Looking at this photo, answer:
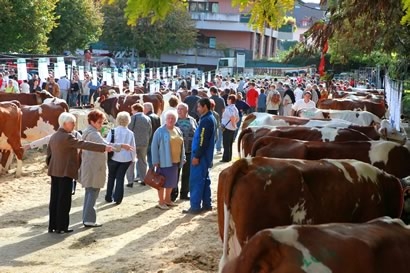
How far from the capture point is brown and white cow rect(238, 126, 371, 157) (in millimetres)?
10789

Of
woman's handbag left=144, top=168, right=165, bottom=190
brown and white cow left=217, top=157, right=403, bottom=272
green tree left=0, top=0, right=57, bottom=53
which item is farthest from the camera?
green tree left=0, top=0, right=57, bottom=53

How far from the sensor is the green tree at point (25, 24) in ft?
120

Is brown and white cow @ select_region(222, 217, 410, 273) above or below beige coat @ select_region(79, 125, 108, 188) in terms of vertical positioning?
above

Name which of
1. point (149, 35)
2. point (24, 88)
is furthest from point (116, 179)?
point (149, 35)

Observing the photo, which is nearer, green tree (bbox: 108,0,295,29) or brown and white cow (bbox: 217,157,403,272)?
green tree (bbox: 108,0,295,29)

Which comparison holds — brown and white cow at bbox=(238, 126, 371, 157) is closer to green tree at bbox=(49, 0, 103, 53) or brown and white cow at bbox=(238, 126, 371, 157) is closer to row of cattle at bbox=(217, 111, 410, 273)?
row of cattle at bbox=(217, 111, 410, 273)

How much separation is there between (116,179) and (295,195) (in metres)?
6.10

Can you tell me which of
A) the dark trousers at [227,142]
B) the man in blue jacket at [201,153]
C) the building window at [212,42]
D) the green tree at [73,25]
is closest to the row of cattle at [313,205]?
the man in blue jacket at [201,153]

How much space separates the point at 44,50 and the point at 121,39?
23.2 metres

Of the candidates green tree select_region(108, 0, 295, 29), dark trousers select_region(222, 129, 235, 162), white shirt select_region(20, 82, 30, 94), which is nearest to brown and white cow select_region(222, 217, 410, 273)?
green tree select_region(108, 0, 295, 29)

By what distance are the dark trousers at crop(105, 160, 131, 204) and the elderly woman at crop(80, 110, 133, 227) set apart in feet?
4.91

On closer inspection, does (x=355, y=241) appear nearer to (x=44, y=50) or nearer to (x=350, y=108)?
(x=350, y=108)

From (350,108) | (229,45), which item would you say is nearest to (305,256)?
(350,108)

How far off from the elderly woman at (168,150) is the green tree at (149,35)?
4928 centimetres
